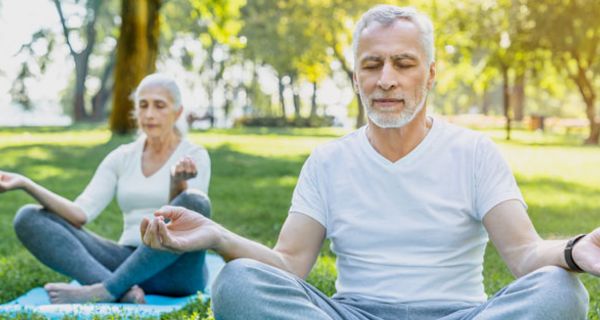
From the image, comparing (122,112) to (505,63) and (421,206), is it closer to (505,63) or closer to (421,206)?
(505,63)

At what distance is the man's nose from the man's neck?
0.22 metres

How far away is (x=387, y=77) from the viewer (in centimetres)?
339

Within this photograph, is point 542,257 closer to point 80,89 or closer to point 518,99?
point 80,89

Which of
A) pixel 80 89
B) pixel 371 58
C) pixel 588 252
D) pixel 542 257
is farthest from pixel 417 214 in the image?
pixel 80 89

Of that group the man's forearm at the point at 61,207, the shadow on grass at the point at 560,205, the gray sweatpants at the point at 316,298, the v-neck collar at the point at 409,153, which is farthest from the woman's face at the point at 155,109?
the shadow on grass at the point at 560,205

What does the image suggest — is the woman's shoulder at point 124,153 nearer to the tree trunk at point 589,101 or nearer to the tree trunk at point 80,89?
the tree trunk at point 589,101

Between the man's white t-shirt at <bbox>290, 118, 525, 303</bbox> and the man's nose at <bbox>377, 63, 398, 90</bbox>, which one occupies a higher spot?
the man's nose at <bbox>377, 63, 398, 90</bbox>

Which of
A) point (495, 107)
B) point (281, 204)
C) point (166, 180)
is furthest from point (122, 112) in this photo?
point (495, 107)

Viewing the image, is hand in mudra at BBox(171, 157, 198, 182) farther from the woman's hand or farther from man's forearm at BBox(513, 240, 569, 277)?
man's forearm at BBox(513, 240, 569, 277)

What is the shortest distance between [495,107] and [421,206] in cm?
10122

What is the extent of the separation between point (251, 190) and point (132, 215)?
6852 millimetres

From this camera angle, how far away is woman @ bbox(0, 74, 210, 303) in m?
5.28

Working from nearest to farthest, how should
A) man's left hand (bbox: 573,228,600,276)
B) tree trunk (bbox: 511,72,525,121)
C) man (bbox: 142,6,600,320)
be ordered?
1. man's left hand (bbox: 573,228,600,276)
2. man (bbox: 142,6,600,320)
3. tree trunk (bbox: 511,72,525,121)

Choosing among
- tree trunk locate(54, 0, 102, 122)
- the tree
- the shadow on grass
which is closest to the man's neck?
the shadow on grass
